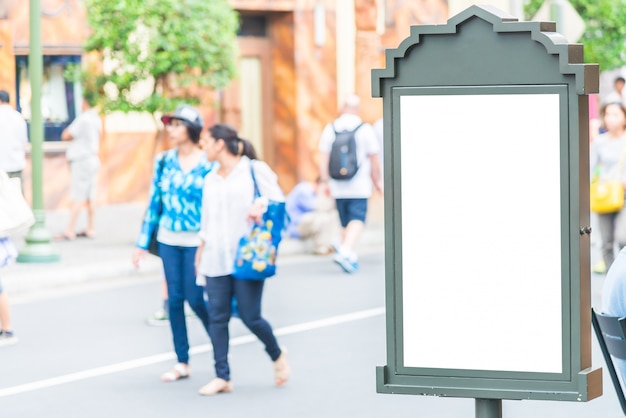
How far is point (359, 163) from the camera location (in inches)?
627

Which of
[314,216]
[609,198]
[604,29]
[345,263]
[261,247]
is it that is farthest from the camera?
[604,29]

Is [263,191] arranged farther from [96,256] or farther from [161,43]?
[161,43]

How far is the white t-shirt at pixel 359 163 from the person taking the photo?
630 inches

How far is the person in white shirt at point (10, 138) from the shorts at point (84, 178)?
2.22 m

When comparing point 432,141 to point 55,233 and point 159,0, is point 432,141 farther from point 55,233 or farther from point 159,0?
point 55,233

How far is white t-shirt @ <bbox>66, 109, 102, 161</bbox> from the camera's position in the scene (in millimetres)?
19062

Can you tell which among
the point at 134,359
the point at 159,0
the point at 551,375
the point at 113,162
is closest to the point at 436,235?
the point at 551,375

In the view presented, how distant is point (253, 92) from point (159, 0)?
8.90 metres

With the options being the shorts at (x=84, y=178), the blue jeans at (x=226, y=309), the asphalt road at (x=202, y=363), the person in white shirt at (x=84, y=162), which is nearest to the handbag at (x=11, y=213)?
the asphalt road at (x=202, y=363)

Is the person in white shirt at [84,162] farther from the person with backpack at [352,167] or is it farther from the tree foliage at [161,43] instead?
the person with backpack at [352,167]

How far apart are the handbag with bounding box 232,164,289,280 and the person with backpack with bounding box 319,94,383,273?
21.9 feet

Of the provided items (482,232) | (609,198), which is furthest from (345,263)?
(482,232)

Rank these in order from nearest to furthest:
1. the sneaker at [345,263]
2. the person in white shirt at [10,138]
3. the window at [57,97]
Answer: the sneaker at [345,263] → the person in white shirt at [10,138] → the window at [57,97]

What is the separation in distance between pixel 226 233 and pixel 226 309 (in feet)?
1.45
